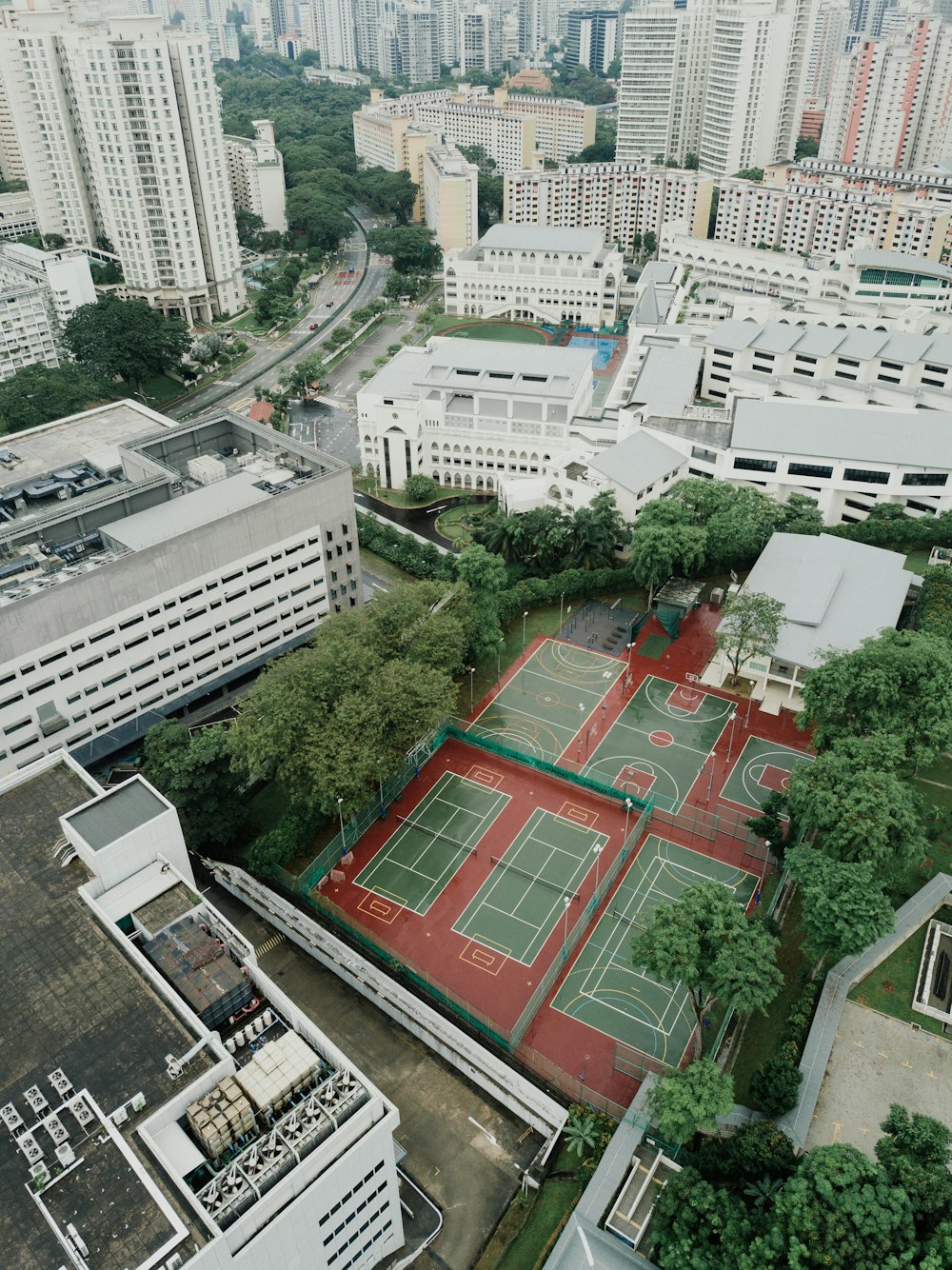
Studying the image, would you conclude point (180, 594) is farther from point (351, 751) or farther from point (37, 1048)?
point (37, 1048)

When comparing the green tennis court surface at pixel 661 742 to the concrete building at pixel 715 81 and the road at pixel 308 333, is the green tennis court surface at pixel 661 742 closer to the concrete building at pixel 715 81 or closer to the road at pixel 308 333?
the road at pixel 308 333

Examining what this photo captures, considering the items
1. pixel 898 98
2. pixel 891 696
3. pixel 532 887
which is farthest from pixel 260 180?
pixel 891 696

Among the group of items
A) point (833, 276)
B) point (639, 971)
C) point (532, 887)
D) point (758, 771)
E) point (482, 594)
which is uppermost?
point (833, 276)

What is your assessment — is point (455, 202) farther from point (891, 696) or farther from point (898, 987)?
point (898, 987)

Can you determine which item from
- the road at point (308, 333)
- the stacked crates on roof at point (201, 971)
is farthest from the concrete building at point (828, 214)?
the stacked crates on roof at point (201, 971)

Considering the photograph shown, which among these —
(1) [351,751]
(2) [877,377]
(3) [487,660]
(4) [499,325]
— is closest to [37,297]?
(4) [499,325]
